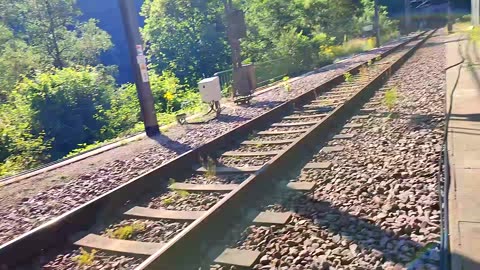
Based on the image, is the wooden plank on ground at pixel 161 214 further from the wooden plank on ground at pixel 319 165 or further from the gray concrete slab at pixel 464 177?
the gray concrete slab at pixel 464 177

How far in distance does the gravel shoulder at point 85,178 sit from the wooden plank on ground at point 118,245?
1.03m

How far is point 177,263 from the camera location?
10.8 ft

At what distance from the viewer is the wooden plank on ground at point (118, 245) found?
360 cm

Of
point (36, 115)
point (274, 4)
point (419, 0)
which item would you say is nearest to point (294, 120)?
point (36, 115)

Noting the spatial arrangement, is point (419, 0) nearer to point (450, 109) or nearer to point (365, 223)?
point (450, 109)

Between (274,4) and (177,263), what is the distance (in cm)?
3466

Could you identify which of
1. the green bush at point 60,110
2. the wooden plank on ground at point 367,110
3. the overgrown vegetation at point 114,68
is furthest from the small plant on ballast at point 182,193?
the green bush at point 60,110

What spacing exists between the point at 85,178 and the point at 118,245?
307 cm

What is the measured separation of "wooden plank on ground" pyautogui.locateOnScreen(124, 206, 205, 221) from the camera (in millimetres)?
4172

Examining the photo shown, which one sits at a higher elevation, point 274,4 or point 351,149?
point 274,4

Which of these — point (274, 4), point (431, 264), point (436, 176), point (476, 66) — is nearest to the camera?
point (431, 264)

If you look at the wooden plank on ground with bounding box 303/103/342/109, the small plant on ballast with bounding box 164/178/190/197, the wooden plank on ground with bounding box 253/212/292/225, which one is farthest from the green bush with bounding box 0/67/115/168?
the wooden plank on ground with bounding box 253/212/292/225

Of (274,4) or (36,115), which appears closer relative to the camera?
(36,115)

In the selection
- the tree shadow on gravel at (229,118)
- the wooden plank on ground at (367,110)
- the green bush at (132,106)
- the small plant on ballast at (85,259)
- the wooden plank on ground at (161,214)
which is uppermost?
the wooden plank on ground at (161,214)
